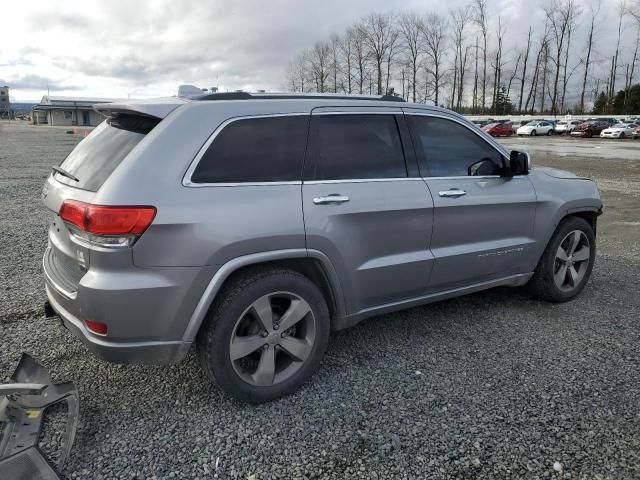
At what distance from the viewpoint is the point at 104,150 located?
298cm

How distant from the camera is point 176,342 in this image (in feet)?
8.99

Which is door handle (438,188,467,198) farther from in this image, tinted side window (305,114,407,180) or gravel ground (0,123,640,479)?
gravel ground (0,123,640,479)

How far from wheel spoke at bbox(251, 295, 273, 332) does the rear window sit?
3.52ft

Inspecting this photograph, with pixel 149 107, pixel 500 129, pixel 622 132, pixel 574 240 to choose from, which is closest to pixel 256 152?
pixel 149 107

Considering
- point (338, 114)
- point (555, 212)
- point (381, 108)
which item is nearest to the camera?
point (338, 114)

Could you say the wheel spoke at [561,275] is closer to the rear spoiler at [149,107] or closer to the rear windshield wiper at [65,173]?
the rear spoiler at [149,107]

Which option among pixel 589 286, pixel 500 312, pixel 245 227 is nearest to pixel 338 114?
pixel 245 227

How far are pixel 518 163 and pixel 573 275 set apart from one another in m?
1.39

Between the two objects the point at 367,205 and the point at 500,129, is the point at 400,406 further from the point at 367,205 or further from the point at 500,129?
the point at 500,129

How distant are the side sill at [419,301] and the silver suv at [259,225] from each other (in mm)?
15

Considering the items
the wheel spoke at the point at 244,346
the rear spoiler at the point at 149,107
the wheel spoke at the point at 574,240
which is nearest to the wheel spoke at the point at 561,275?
the wheel spoke at the point at 574,240

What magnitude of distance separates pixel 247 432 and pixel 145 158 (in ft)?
5.20

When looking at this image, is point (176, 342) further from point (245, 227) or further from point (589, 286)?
point (589, 286)

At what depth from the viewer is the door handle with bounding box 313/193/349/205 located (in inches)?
120
